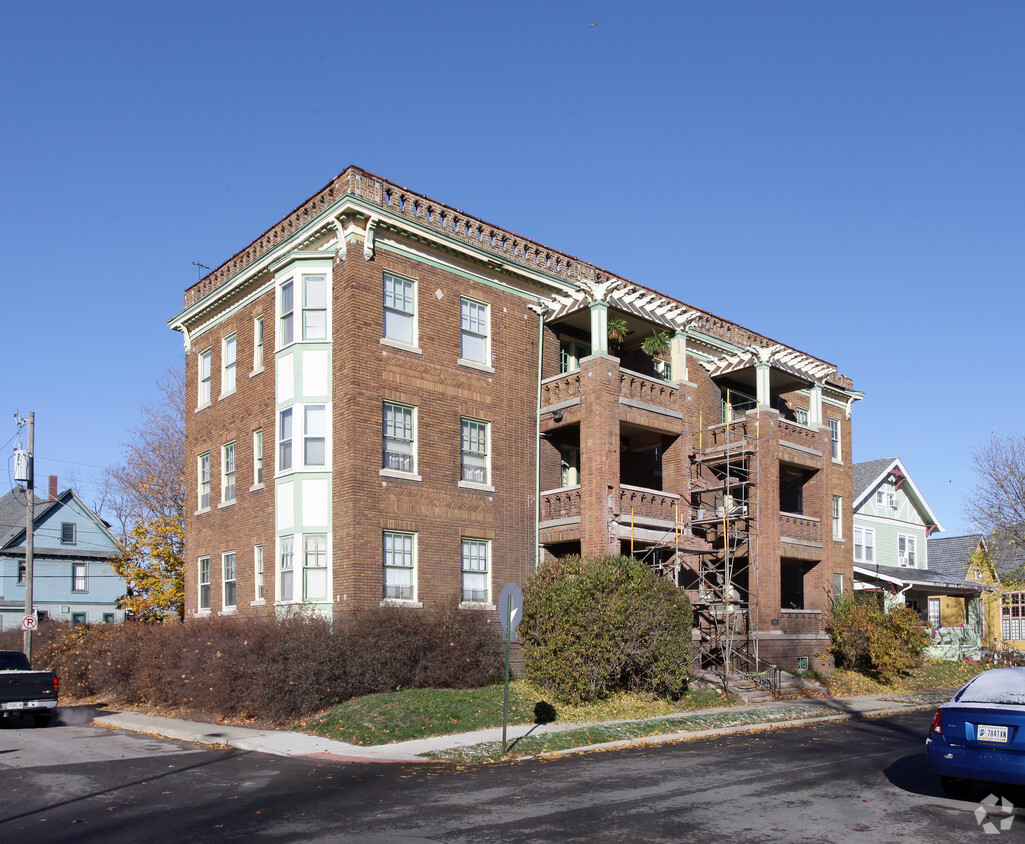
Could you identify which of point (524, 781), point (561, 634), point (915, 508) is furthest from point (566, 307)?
A: point (915, 508)

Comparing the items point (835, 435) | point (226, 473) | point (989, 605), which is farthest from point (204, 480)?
point (989, 605)

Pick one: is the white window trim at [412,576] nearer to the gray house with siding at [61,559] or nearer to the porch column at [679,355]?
the porch column at [679,355]

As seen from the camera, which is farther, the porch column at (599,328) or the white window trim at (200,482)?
the white window trim at (200,482)

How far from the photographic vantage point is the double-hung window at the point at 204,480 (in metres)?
29.4

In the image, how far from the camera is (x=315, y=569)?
23.4 metres

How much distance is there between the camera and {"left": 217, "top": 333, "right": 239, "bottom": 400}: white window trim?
28.0 meters

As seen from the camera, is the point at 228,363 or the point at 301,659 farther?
the point at 228,363

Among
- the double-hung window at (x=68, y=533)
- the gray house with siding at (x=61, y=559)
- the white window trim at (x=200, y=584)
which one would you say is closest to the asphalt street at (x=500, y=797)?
the white window trim at (x=200, y=584)

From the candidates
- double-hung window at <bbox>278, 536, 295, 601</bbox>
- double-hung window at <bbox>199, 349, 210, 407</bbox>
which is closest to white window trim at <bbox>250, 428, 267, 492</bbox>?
double-hung window at <bbox>278, 536, 295, 601</bbox>

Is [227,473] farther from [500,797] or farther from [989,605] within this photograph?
[989,605]

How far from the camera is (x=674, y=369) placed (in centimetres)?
2831

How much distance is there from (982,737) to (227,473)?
22.3m

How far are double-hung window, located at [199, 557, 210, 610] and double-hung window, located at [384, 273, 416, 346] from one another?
10042 mm

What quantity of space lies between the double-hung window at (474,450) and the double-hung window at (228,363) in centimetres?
764
